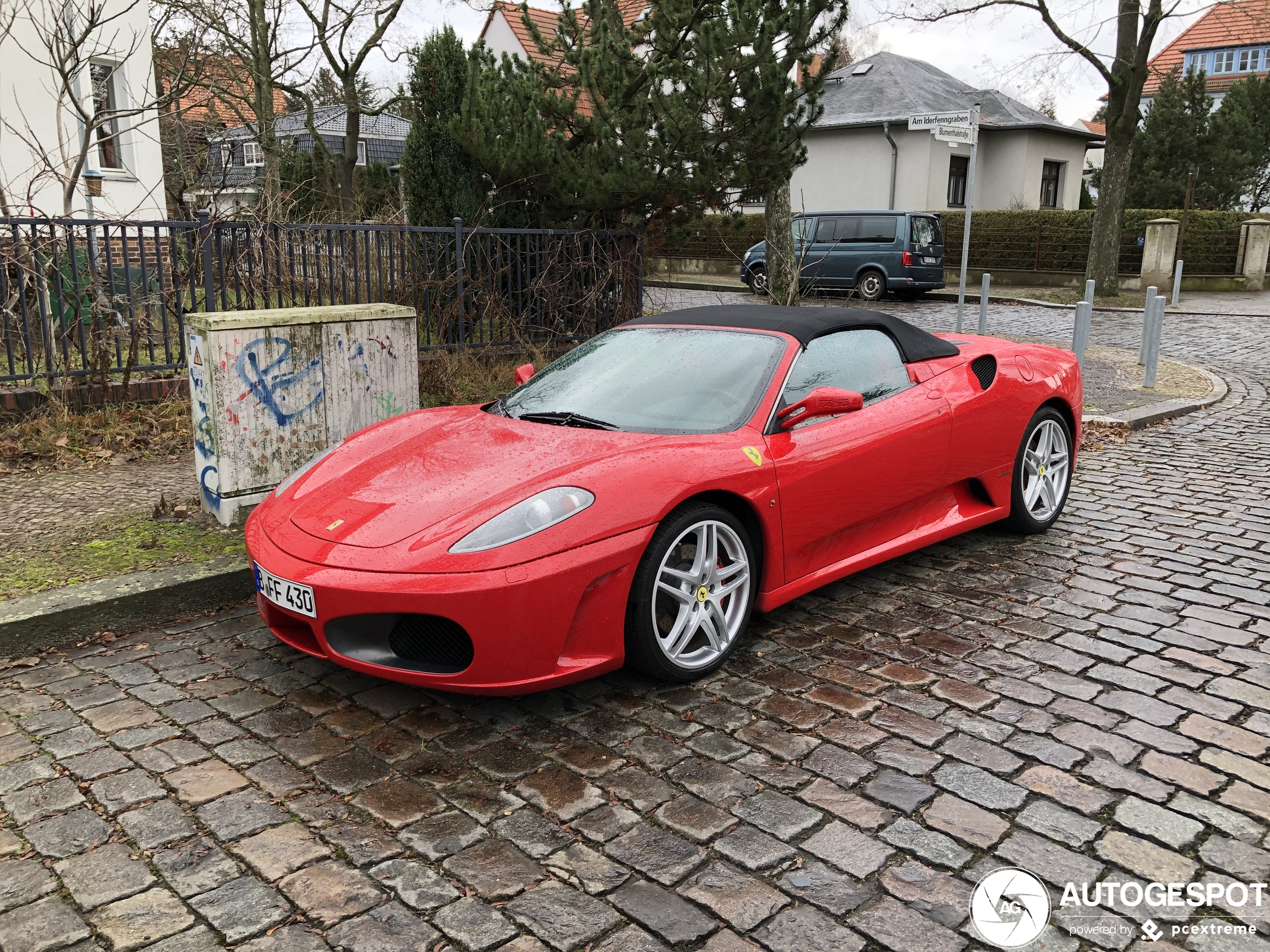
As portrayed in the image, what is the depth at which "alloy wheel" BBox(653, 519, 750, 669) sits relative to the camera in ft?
12.0

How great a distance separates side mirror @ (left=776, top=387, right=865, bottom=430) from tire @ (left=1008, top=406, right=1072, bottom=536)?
1620 mm

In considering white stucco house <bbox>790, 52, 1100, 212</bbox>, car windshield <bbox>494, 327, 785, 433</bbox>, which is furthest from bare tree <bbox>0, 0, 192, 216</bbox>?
white stucco house <bbox>790, 52, 1100, 212</bbox>

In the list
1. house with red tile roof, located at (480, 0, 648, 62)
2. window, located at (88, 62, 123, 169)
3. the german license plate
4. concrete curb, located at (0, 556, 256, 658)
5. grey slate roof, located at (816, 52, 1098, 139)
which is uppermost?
house with red tile roof, located at (480, 0, 648, 62)

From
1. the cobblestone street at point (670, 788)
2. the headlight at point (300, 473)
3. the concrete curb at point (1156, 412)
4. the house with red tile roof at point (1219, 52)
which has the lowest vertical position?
the cobblestone street at point (670, 788)

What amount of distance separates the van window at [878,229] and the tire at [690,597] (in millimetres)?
18034

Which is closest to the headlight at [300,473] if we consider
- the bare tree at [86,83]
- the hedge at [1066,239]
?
the bare tree at [86,83]

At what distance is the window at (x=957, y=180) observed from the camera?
31453mm

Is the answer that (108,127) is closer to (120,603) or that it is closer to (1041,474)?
(120,603)

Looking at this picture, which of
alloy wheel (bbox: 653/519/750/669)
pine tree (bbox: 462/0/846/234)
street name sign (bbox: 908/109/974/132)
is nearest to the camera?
alloy wheel (bbox: 653/519/750/669)

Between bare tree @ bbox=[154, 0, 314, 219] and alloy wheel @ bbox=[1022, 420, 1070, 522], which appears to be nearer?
alloy wheel @ bbox=[1022, 420, 1070, 522]

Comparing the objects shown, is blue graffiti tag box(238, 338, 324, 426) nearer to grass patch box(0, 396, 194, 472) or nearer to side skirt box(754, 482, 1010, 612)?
grass patch box(0, 396, 194, 472)

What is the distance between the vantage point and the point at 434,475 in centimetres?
379

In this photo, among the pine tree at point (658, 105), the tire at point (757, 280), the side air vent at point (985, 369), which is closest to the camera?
the side air vent at point (985, 369)

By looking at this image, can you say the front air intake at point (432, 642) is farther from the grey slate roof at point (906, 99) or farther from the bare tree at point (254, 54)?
the grey slate roof at point (906, 99)
